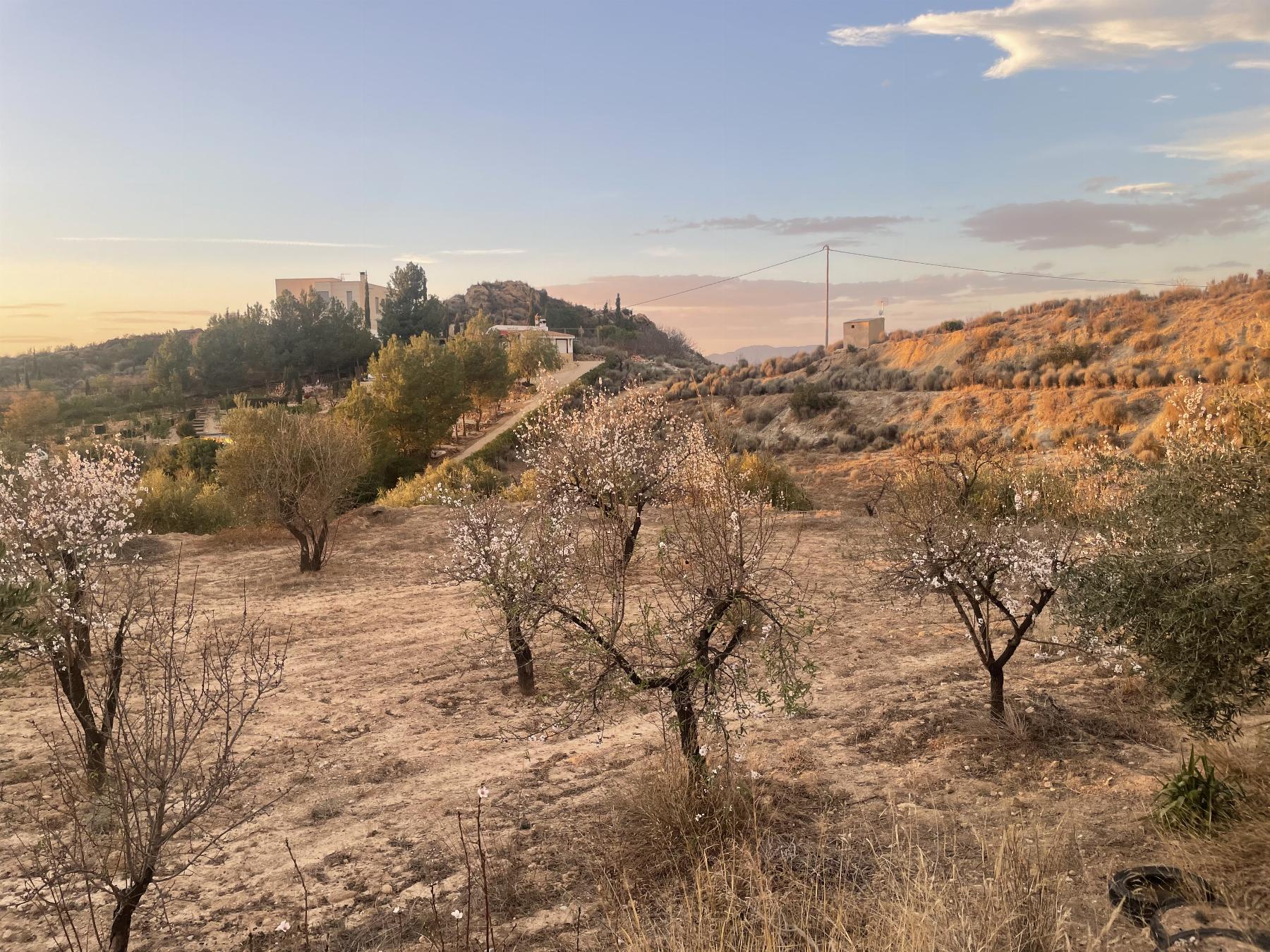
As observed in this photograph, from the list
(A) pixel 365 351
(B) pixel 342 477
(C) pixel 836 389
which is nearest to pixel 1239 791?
(B) pixel 342 477

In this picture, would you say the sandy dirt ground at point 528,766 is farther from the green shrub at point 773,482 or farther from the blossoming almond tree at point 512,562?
the green shrub at point 773,482

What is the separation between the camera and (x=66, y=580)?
7441 millimetres

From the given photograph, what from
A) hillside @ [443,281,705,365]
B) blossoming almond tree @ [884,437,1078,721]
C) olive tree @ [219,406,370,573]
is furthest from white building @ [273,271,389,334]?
blossoming almond tree @ [884,437,1078,721]

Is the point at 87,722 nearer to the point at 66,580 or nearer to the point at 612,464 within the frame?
the point at 66,580

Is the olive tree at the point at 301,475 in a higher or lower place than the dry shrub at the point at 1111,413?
lower

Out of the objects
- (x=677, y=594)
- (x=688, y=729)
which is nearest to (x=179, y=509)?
(x=677, y=594)

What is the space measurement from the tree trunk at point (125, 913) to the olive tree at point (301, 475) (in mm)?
12541

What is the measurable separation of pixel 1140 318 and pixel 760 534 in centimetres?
3924

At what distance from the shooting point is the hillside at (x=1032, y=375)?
1093 inches

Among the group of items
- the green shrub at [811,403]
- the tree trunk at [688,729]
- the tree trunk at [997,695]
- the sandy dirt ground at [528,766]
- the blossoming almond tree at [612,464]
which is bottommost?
the sandy dirt ground at [528,766]

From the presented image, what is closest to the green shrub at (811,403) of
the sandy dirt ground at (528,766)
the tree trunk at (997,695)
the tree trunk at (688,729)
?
the sandy dirt ground at (528,766)

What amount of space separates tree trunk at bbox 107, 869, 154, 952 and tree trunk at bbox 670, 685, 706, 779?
3605 mm

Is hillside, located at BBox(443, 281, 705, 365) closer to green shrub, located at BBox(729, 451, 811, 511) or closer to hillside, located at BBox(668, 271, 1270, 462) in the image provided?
hillside, located at BBox(668, 271, 1270, 462)

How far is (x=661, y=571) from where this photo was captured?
263 inches
